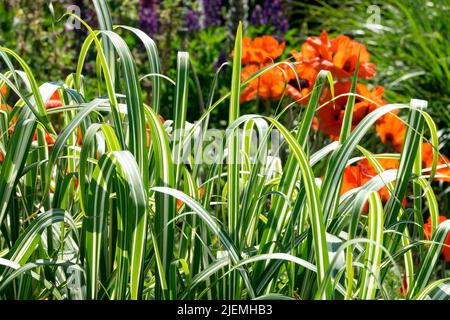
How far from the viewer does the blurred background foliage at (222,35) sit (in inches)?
153

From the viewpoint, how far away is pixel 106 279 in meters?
1.78

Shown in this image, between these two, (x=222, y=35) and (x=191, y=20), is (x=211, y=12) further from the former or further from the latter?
(x=191, y=20)

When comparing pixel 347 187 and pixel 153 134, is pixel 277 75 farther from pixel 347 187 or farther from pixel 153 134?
pixel 153 134

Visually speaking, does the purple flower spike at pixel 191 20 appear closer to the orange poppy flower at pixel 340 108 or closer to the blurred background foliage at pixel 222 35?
the blurred background foliage at pixel 222 35

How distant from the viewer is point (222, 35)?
525 cm

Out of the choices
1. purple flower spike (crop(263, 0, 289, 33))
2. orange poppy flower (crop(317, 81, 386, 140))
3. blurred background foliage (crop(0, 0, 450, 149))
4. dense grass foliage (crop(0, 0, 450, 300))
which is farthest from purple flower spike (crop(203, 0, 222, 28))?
dense grass foliage (crop(0, 0, 450, 300))

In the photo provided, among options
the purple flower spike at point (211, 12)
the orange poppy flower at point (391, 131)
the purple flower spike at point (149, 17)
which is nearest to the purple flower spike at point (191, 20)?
the purple flower spike at point (211, 12)

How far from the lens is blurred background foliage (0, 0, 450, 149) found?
389 cm

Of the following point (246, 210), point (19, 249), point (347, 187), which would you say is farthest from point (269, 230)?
point (347, 187)

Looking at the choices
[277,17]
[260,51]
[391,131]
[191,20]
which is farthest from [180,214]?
[277,17]

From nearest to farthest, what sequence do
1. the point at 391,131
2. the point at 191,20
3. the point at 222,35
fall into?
the point at 391,131, the point at 191,20, the point at 222,35

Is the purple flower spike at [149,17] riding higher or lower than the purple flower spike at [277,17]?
higher

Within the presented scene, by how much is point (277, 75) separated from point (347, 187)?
2.24ft

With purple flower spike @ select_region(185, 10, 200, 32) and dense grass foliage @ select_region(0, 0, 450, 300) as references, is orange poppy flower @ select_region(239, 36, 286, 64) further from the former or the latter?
purple flower spike @ select_region(185, 10, 200, 32)
